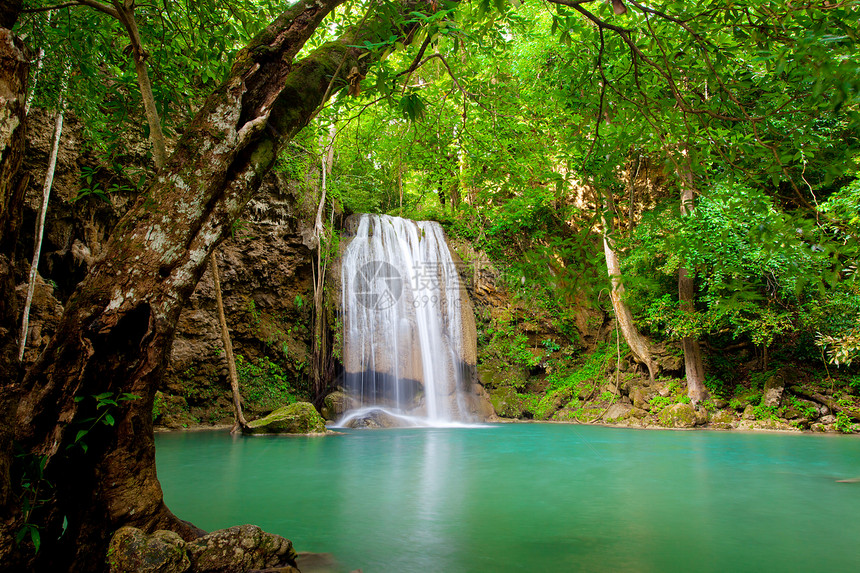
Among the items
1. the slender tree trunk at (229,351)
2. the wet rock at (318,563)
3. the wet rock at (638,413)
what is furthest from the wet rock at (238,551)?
the wet rock at (638,413)

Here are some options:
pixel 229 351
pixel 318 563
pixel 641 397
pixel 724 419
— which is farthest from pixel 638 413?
pixel 318 563

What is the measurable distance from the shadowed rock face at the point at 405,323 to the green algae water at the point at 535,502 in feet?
14.3

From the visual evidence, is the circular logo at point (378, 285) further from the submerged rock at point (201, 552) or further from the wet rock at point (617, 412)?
the submerged rock at point (201, 552)

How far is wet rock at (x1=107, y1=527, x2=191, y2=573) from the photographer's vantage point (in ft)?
6.46

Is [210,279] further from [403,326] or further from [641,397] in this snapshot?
[641,397]

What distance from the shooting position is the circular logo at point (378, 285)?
1278cm

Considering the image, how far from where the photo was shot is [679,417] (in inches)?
415

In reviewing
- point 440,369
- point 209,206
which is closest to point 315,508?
point 209,206

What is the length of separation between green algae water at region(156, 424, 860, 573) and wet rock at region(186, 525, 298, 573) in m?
0.50

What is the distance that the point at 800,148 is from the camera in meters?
2.09

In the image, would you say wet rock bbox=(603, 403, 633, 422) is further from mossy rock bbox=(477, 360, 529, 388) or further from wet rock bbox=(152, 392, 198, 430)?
wet rock bbox=(152, 392, 198, 430)

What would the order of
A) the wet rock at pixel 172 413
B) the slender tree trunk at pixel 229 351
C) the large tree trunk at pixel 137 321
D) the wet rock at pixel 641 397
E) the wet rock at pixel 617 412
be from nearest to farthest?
the large tree trunk at pixel 137 321 < the slender tree trunk at pixel 229 351 < the wet rock at pixel 172 413 < the wet rock at pixel 641 397 < the wet rock at pixel 617 412

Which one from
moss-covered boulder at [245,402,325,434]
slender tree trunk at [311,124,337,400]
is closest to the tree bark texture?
slender tree trunk at [311,124,337,400]

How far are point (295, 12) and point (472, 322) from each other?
39.1 feet
